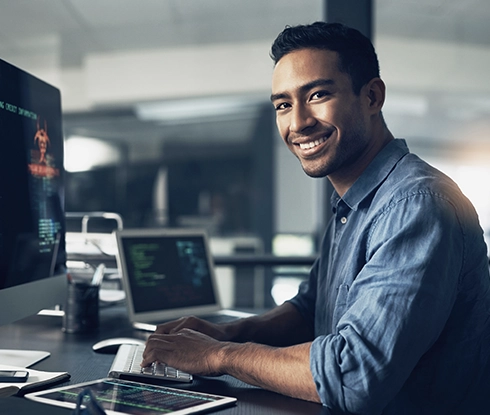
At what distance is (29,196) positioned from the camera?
107cm

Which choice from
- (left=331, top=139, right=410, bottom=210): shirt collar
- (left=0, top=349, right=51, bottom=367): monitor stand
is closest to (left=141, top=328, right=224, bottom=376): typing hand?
(left=0, top=349, right=51, bottom=367): monitor stand

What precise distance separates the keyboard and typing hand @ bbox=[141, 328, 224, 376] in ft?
0.05

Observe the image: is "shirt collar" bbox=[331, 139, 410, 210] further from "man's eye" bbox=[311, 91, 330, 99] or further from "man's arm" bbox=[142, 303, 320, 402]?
"man's arm" bbox=[142, 303, 320, 402]

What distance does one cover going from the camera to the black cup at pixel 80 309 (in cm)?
131

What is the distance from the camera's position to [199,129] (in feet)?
15.4

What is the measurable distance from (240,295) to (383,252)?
1918 millimetres

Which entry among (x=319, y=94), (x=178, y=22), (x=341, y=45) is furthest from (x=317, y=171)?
(x=178, y=22)

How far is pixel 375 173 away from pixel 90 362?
26.1 inches

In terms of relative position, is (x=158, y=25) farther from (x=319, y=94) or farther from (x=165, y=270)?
(x=319, y=94)

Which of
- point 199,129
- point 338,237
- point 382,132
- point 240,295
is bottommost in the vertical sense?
point 240,295

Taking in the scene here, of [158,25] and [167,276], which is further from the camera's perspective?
[158,25]

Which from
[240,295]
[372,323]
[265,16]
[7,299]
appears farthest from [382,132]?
[265,16]

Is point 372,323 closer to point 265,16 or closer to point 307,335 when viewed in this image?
point 307,335

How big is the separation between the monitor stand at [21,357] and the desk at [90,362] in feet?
0.05
